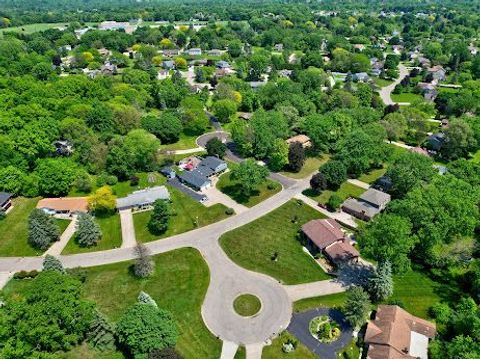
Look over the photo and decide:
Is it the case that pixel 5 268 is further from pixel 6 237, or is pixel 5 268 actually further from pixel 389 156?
pixel 389 156

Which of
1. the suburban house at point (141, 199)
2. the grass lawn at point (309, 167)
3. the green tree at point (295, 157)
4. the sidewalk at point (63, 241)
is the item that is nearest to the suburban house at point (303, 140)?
the grass lawn at point (309, 167)

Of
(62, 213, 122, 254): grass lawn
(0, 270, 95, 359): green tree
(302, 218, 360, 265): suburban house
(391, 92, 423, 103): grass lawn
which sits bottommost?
(391, 92, 423, 103): grass lawn

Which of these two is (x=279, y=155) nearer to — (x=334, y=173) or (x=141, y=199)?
(x=334, y=173)

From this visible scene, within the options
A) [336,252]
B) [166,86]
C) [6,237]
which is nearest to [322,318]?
[336,252]

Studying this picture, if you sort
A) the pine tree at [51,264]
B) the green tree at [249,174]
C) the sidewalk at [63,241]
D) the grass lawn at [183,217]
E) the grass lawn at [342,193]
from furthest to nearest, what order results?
the grass lawn at [342,193], the green tree at [249,174], the grass lawn at [183,217], the sidewalk at [63,241], the pine tree at [51,264]

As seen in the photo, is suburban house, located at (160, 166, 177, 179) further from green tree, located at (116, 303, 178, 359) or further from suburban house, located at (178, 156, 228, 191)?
green tree, located at (116, 303, 178, 359)

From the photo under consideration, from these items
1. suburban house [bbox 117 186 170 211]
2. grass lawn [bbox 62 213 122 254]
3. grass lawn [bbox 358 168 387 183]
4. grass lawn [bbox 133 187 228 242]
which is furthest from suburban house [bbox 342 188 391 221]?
grass lawn [bbox 62 213 122 254]

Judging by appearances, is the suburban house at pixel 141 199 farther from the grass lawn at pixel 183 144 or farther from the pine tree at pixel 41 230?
the grass lawn at pixel 183 144
